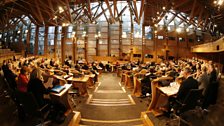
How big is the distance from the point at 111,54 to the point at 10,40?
1314 centimetres

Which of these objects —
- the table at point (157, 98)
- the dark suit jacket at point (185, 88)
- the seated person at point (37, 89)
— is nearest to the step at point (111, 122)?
the table at point (157, 98)

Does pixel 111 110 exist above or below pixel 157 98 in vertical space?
below

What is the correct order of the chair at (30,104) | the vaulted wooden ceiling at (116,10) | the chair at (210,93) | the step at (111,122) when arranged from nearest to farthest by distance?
1. the chair at (30,104)
2. the chair at (210,93)
3. the step at (111,122)
4. the vaulted wooden ceiling at (116,10)

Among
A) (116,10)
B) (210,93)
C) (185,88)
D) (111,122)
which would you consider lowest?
(111,122)

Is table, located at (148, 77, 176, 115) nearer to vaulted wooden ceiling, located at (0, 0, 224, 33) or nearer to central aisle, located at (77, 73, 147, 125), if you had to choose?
central aisle, located at (77, 73, 147, 125)

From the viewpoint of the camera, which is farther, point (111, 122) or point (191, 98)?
point (111, 122)

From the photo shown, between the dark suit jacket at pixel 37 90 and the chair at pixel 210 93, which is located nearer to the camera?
the dark suit jacket at pixel 37 90

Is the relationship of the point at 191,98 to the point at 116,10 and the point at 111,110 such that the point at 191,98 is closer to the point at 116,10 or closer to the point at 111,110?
the point at 111,110

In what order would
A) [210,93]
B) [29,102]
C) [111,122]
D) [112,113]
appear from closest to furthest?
1. [29,102]
2. [210,93]
3. [111,122]
4. [112,113]

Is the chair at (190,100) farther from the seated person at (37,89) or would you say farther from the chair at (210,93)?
the seated person at (37,89)

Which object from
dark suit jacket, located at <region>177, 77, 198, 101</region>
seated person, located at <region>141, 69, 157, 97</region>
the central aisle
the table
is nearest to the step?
the central aisle

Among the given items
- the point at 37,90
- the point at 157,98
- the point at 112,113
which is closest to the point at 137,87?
the point at 112,113

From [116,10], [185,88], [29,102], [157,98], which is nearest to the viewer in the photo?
[29,102]

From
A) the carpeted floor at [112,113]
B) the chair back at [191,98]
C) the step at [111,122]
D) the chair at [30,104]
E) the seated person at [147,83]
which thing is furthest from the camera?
the seated person at [147,83]
